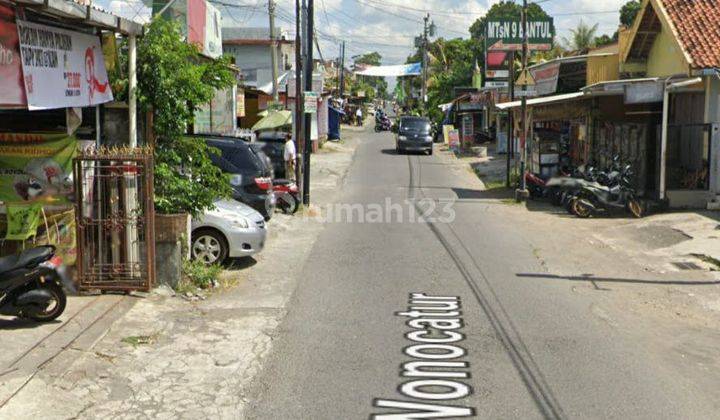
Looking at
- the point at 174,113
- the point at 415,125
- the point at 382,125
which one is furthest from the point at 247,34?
the point at 174,113

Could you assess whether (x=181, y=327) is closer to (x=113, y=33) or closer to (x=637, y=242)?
(x=113, y=33)

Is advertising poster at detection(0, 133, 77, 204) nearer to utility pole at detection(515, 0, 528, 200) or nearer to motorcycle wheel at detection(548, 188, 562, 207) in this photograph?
motorcycle wheel at detection(548, 188, 562, 207)

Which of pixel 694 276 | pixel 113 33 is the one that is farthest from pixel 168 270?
pixel 694 276

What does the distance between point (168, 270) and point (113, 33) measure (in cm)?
319

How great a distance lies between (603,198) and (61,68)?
44.3 feet

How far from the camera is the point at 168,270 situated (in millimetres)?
10086

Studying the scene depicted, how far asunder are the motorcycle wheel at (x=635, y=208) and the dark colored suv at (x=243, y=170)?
8586 mm

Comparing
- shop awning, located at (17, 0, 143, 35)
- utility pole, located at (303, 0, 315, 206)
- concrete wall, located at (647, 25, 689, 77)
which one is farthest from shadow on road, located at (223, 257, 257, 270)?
concrete wall, located at (647, 25, 689, 77)

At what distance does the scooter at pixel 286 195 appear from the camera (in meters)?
18.8

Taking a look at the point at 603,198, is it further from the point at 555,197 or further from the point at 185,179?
the point at 185,179

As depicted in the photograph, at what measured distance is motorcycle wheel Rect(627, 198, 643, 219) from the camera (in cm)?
1803

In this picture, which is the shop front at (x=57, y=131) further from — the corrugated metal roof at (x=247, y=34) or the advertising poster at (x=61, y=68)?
the corrugated metal roof at (x=247, y=34)

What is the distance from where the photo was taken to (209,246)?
1175cm

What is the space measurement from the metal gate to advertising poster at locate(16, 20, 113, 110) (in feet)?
2.57
